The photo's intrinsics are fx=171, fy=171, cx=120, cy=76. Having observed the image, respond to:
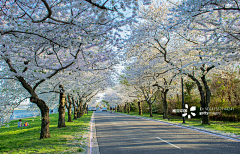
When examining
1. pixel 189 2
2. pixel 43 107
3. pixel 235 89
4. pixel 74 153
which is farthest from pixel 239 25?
pixel 235 89

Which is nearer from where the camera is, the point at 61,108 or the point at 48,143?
the point at 48,143

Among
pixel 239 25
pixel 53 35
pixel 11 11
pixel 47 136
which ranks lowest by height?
pixel 47 136

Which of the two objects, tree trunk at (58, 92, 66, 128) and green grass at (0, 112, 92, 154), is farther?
tree trunk at (58, 92, 66, 128)

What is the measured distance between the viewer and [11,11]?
5.58 meters

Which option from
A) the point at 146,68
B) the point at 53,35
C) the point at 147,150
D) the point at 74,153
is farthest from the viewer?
the point at 146,68

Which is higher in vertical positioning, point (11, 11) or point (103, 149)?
point (11, 11)

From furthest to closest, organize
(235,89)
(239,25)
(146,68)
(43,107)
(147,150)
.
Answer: (235,89)
(146,68)
(43,107)
(239,25)
(147,150)

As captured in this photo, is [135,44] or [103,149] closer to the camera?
[103,149]

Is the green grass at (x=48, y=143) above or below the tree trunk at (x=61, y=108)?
→ below

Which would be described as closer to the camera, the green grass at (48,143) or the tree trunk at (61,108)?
the green grass at (48,143)

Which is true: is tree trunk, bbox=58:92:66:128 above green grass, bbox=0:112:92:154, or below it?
above

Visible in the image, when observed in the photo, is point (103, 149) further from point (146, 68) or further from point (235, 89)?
point (235, 89)

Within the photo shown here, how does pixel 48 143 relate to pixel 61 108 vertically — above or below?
below

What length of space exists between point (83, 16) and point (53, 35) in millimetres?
1487
